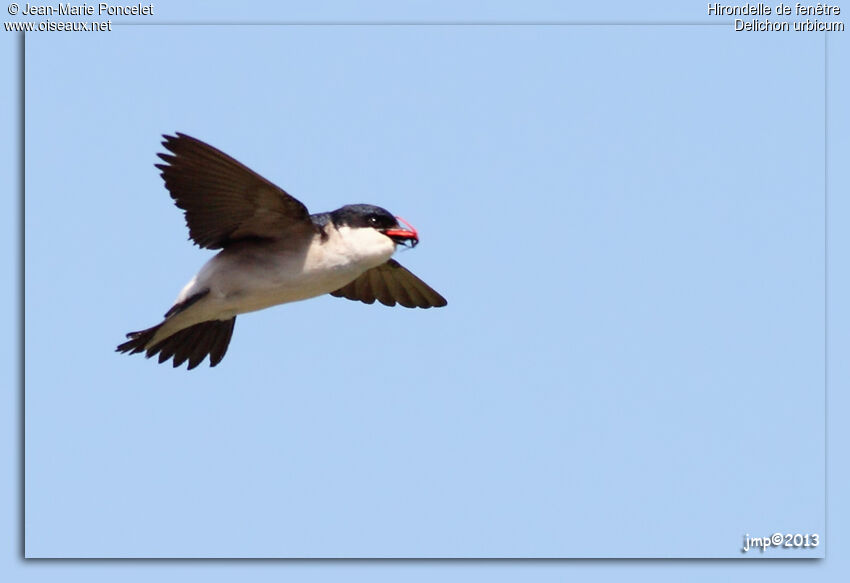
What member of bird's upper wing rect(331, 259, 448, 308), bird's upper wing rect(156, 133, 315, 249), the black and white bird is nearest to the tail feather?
the black and white bird

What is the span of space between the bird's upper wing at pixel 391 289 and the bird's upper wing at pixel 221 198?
1.82 m

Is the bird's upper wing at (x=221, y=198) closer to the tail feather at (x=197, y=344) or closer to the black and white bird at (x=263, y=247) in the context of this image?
the black and white bird at (x=263, y=247)

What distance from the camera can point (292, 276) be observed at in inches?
464

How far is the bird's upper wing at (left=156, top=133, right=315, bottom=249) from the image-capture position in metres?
11.0

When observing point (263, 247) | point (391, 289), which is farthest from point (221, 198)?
point (391, 289)

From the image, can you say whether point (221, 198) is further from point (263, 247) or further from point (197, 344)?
point (197, 344)

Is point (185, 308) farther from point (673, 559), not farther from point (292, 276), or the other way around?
point (673, 559)

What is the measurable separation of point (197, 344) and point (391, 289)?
6.25 feet

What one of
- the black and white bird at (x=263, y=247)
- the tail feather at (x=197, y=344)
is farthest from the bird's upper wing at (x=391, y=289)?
the black and white bird at (x=263, y=247)

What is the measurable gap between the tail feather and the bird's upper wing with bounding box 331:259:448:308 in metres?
1.33

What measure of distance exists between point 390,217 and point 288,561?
110 inches

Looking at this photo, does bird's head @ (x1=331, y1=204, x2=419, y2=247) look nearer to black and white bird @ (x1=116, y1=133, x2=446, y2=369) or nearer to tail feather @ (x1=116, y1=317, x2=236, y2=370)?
black and white bird @ (x1=116, y1=133, x2=446, y2=369)

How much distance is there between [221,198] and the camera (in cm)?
1152

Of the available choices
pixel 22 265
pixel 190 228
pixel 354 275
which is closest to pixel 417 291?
pixel 354 275
